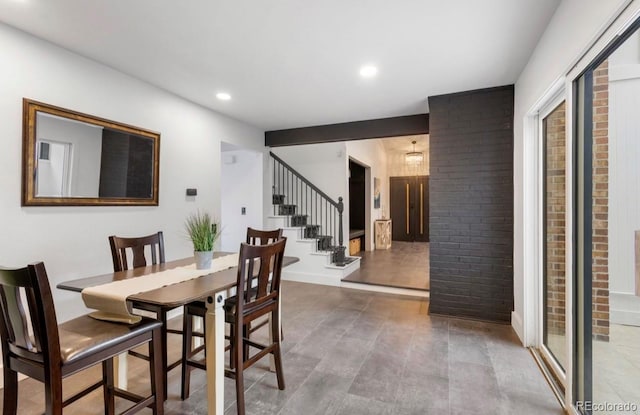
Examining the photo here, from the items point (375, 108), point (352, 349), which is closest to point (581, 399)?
point (352, 349)

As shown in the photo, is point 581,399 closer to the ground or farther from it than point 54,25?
closer to the ground

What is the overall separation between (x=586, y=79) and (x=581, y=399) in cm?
187

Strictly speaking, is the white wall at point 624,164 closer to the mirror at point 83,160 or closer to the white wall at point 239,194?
the mirror at point 83,160

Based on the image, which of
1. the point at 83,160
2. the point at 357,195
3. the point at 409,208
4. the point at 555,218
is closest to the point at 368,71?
the point at 555,218

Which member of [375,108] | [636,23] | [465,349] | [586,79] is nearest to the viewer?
[636,23]

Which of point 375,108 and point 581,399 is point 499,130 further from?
point 581,399

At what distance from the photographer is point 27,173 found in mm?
2215

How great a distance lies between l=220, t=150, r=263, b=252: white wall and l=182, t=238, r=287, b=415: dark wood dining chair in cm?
320

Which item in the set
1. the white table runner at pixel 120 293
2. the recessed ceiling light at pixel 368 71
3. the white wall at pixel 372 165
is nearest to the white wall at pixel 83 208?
the white table runner at pixel 120 293

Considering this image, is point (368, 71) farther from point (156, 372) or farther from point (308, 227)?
point (308, 227)

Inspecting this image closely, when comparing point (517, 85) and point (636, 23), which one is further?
point (517, 85)

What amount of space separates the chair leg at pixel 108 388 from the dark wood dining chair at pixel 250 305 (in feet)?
1.33

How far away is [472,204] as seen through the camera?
3.34m

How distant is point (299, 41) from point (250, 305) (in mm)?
1992
